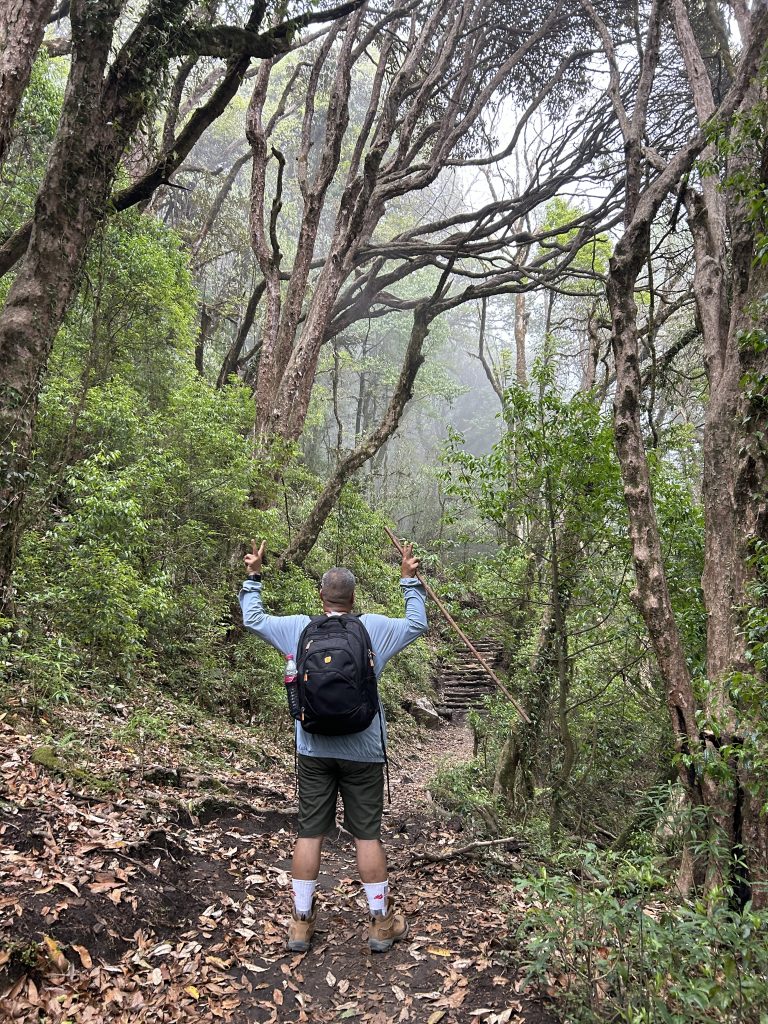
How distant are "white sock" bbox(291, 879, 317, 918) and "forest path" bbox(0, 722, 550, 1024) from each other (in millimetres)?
250

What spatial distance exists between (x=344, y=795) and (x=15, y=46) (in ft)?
19.1

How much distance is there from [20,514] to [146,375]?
747 centimetres

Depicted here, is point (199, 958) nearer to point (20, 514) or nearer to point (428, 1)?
point (20, 514)

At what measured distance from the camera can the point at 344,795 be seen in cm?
345

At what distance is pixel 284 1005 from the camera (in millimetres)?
3053

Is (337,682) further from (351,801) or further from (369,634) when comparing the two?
(351,801)

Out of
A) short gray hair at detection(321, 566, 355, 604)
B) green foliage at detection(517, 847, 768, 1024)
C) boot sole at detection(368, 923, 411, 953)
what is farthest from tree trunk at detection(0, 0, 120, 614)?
green foliage at detection(517, 847, 768, 1024)

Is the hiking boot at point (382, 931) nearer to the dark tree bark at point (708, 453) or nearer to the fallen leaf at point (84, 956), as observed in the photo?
the fallen leaf at point (84, 956)

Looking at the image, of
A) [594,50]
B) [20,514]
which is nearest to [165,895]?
[20,514]

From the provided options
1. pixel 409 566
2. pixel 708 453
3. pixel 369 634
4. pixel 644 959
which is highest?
pixel 708 453

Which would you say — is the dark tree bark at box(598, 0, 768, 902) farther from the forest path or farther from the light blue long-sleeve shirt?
the light blue long-sleeve shirt

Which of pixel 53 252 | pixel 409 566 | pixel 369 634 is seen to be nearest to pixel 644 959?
pixel 369 634

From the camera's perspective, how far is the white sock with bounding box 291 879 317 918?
3391 mm

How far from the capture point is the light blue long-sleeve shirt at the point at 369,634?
134 inches
